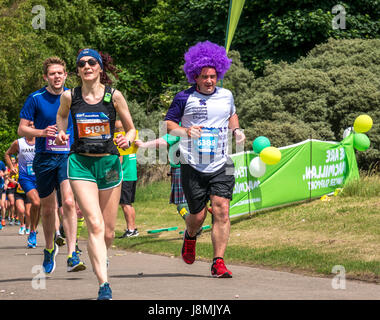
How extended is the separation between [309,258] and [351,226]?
2269mm

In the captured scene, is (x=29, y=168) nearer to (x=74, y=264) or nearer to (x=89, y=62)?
(x=74, y=264)

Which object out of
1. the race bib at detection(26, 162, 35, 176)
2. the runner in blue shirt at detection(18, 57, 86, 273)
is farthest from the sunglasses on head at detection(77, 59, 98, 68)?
the race bib at detection(26, 162, 35, 176)

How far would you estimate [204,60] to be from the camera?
7922 millimetres

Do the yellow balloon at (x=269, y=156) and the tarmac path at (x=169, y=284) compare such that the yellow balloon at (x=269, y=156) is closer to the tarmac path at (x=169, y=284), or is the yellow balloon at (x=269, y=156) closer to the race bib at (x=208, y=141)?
the tarmac path at (x=169, y=284)

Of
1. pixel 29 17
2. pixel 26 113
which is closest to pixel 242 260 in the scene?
pixel 26 113

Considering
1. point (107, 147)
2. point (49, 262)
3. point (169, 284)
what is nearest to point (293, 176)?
point (49, 262)

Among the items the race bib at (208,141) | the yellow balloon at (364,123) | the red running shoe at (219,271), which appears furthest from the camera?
the yellow balloon at (364,123)

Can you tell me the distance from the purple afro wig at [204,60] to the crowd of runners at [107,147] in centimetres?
1

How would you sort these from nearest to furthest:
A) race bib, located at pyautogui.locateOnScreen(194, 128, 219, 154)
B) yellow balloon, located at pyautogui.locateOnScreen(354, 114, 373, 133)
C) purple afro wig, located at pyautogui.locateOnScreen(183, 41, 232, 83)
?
race bib, located at pyautogui.locateOnScreen(194, 128, 219, 154), purple afro wig, located at pyautogui.locateOnScreen(183, 41, 232, 83), yellow balloon, located at pyautogui.locateOnScreen(354, 114, 373, 133)

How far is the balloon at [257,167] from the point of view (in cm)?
1315

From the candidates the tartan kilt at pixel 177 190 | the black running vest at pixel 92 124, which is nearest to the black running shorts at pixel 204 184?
the black running vest at pixel 92 124

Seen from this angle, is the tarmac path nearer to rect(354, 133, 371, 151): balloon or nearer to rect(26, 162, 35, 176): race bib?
rect(26, 162, 35, 176): race bib

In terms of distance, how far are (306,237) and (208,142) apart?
374 centimetres

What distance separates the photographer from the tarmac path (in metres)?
6.38
